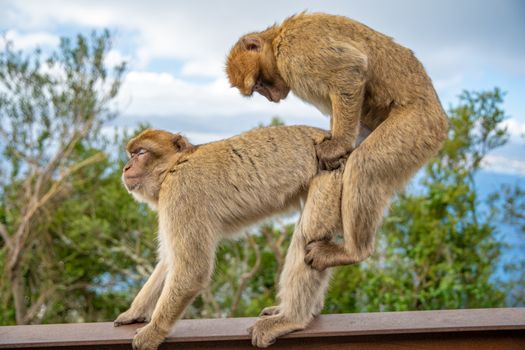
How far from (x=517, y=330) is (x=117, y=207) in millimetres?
5255

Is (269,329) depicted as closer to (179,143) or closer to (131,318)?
(131,318)

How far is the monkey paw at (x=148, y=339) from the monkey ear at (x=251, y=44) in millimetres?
1186

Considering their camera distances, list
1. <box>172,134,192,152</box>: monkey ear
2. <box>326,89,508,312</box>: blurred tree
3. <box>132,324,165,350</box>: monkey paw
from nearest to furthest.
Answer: <box>132,324,165,350</box>: monkey paw, <box>172,134,192,152</box>: monkey ear, <box>326,89,508,312</box>: blurred tree

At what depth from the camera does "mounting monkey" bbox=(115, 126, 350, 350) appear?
2.45 metres

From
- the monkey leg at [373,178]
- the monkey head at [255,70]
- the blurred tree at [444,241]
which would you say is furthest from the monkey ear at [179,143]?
the blurred tree at [444,241]

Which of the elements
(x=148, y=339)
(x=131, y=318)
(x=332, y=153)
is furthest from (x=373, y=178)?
(x=131, y=318)

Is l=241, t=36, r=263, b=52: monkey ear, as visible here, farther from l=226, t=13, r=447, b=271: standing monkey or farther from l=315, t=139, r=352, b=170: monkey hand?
l=315, t=139, r=352, b=170: monkey hand

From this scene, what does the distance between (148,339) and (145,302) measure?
1.14 feet

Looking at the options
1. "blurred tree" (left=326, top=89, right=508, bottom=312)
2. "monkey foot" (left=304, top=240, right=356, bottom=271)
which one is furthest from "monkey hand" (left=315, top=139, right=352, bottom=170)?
"blurred tree" (left=326, top=89, right=508, bottom=312)

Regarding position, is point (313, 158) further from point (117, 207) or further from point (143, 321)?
point (117, 207)

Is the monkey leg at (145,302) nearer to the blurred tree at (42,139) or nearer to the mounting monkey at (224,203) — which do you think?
the mounting monkey at (224,203)

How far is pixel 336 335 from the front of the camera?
2.43 meters

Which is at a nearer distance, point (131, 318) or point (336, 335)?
point (336, 335)

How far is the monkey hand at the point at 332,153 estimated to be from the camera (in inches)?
96.6
